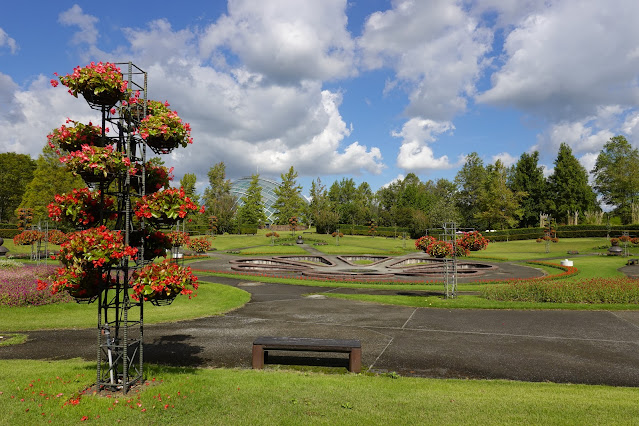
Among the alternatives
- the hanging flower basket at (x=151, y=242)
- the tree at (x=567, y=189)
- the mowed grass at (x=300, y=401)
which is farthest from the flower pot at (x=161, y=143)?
the tree at (x=567, y=189)

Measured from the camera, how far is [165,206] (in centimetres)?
644

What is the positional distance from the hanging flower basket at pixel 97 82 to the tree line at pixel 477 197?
2229 inches

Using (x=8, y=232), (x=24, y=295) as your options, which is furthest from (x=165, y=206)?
(x=8, y=232)

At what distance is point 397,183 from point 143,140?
10633 cm

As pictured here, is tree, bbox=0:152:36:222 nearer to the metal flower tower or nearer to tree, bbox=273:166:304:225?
tree, bbox=273:166:304:225

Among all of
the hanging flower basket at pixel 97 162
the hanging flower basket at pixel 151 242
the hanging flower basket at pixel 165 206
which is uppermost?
the hanging flower basket at pixel 97 162

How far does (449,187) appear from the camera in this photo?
365ft

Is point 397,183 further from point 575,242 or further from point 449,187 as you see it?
point 575,242

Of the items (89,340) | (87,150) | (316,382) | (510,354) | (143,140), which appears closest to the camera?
(87,150)

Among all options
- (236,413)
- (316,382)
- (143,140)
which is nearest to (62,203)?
(143,140)

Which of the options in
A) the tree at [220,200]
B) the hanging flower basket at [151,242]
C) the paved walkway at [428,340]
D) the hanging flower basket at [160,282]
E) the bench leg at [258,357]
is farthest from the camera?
the tree at [220,200]

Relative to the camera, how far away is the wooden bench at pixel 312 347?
27.5ft

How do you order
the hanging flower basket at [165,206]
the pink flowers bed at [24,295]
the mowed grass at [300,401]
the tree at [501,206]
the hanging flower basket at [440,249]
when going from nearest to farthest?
the mowed grass at [300,401], the hanging flower basket at [165,206], the pink flowers bed at [24,295], the hanging flower basket at [440,249], the tree at [501,206]

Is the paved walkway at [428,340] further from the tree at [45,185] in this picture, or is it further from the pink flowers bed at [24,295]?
the tree at [45,185]
